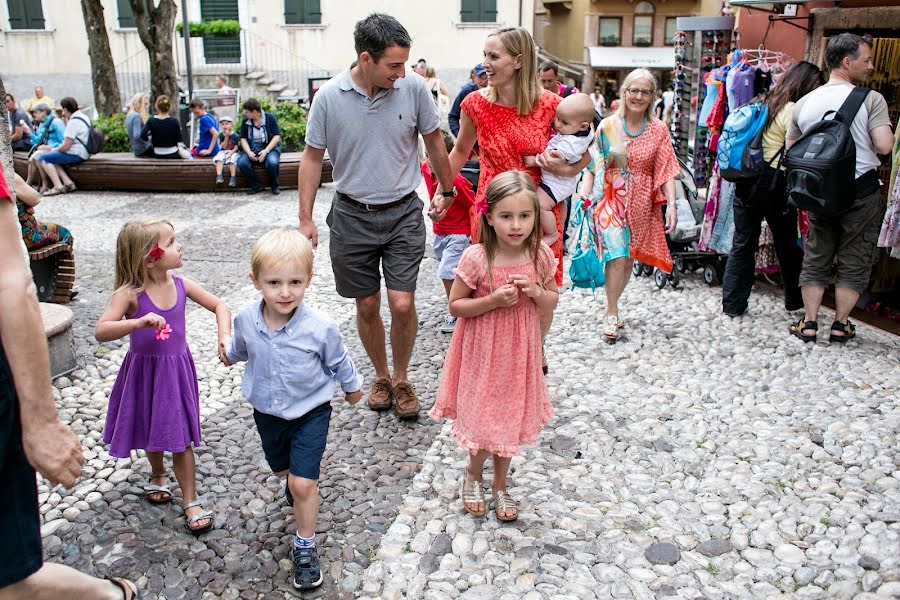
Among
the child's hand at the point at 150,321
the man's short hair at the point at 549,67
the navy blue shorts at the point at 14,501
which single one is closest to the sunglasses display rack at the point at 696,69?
the man's short hair at the point at 549,67

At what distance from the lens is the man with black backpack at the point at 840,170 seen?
5531 millimetres

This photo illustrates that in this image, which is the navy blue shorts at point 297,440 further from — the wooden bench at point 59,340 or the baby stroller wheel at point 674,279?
the baby stroller wheel at point 674,279

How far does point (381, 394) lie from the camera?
189 inches

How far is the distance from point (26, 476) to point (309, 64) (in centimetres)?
2540

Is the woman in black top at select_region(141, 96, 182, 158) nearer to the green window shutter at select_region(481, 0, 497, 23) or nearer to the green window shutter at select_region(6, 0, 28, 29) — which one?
the green window shutter at select_region(481, 0, 497, 23)

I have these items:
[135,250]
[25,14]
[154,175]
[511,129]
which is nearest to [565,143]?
[511,129]

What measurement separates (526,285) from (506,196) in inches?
14.5

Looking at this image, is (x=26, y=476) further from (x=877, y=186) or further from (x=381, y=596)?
(x=877, y=186)

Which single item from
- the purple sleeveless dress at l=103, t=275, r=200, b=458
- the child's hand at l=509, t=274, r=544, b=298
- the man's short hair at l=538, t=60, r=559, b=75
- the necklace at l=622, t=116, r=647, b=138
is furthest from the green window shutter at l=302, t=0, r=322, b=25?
the child's hand at l=509, t=274, r=544, b=298

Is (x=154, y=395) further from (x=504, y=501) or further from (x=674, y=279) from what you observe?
(x=674, y=279)

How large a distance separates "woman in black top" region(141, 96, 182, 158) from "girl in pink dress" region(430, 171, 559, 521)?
11.1 m

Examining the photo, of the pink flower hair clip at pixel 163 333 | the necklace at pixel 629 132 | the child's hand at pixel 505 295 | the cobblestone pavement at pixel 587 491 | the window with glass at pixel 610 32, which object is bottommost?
the cobblestone pavement at pixel 587 491

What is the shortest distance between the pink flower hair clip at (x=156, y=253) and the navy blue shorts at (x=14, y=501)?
1.39 metres

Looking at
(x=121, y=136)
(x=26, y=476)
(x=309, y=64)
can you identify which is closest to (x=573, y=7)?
(x=309, y=64)
